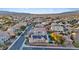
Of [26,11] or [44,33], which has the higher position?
[26,11]

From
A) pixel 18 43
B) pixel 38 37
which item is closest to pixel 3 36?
pixel 18 43

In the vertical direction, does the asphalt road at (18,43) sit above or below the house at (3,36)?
below

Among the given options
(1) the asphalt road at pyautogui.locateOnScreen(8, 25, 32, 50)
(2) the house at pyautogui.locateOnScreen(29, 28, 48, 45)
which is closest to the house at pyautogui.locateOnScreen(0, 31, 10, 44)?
(1) the asphalt road at pyautogui.locateOnScreen(8, 25, 32, 50)

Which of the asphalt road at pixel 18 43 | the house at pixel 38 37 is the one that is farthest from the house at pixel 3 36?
the house at pixel 38 37

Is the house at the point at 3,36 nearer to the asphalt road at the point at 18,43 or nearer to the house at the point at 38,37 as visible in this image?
the asphalt road at the point at 18,43

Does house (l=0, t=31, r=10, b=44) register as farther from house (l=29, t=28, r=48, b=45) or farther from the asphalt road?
house (l=29, t=28, r=48, b=45)

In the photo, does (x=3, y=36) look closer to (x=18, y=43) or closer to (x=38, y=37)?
(x=18, y=43)

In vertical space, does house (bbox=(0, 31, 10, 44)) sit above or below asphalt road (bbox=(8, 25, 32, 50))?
above
